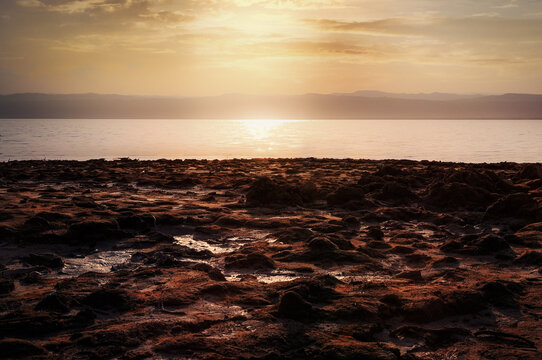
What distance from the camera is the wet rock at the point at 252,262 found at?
837cm

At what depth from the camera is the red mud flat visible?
5277 mm

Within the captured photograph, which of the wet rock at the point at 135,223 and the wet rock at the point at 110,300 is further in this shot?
the wet rock at the point at 135,223

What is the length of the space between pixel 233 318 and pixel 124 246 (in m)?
4.66

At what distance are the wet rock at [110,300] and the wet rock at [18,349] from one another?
4.41 ft

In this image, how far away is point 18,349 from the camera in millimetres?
4844

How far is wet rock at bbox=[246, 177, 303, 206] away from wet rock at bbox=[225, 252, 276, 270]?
602cm

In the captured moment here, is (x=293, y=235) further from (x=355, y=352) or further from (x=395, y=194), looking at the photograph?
(x=395, y=194)

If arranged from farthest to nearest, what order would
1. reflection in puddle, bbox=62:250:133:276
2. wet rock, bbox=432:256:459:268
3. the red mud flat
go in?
1. wet rock, bbox=432:256:459:268
2. reflection in puddle, bbox=62:250:133:276
3. the red mud flat

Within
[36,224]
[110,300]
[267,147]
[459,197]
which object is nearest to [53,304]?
[110,300]

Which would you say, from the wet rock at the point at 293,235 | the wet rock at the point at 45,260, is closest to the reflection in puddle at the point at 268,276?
the wet rock at the point at 293,235

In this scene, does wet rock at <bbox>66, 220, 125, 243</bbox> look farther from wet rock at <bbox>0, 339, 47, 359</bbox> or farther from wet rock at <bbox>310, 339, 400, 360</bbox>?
wet rock at <bbox>310, 339, 400, 360</bbox>

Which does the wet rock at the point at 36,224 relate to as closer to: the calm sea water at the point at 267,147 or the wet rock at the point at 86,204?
the wet rock at the point at 86,204

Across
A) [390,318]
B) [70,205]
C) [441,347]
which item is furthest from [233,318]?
[70,205]

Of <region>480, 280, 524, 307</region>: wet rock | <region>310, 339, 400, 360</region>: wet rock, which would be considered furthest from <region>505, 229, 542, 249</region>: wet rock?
<region>310, 339, 400, 360</region>: wet rock
